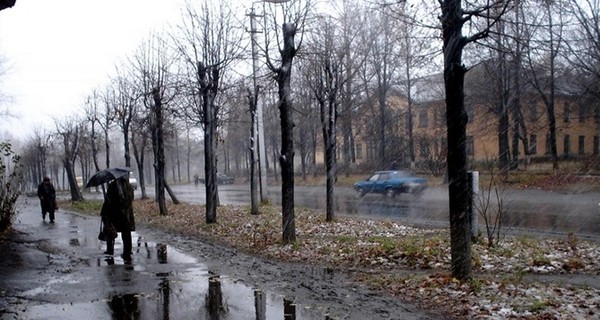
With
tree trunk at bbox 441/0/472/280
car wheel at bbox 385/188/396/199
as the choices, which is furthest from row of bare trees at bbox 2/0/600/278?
car wheel at bbox 385/188/396/199

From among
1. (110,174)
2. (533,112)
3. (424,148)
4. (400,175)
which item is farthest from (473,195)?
(533,112)

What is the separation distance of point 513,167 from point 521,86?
5.67 meters

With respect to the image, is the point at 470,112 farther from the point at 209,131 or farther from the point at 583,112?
the point at 209,131

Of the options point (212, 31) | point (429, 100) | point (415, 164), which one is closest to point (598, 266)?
point (212, 31)

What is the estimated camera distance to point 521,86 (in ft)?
119

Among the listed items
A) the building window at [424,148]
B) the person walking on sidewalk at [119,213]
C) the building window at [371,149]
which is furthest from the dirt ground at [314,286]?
the building window at [371,149]

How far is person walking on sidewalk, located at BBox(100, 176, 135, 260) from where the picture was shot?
1166 cm

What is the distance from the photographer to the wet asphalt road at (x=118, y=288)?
6855 millimetres

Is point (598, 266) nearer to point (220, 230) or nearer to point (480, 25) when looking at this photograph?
point (480, 25)

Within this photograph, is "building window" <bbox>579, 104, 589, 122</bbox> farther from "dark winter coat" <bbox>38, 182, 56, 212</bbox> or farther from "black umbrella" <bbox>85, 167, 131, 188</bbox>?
"black umbrella" <bbox>85, 167, 131, 188</bbox>

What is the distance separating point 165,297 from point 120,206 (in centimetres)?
471

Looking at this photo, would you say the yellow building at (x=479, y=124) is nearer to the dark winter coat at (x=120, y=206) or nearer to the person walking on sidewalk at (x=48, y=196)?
the person walking on sidewalk at (x=48, y=196)

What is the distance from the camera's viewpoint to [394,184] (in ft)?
107

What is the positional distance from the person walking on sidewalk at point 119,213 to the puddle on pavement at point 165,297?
1.20m
